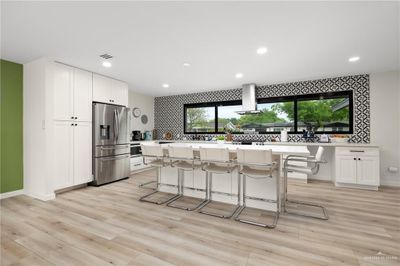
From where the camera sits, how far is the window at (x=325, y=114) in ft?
14.8

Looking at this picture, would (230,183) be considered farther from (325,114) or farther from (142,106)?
(142,106)

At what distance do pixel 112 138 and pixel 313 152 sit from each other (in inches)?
186

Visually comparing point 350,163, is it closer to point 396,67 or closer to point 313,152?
point 313,152

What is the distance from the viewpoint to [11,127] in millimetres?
3404

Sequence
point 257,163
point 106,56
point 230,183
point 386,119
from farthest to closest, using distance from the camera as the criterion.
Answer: point 386,119, point 106,56, point 230,183, point 257,163

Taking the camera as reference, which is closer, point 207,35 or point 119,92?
point 207,35

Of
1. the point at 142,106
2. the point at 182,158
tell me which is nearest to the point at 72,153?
the point at 182,158

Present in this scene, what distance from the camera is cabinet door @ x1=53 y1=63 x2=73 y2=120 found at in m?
3.41

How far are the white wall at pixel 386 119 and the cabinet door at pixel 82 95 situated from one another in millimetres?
6052

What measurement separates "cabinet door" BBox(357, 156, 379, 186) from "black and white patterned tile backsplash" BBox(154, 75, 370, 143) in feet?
2.08

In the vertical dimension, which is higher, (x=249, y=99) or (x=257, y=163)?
(x=249, y=99)

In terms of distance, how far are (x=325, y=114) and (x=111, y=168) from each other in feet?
17.1

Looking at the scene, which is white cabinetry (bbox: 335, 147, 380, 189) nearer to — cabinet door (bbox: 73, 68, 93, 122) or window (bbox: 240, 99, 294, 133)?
window (bbox: 240, 99, 294, 133)

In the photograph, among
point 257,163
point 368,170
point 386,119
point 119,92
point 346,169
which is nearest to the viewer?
point 257,163
